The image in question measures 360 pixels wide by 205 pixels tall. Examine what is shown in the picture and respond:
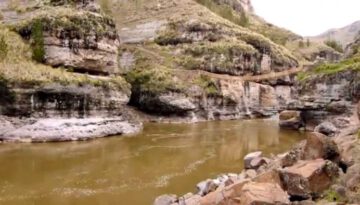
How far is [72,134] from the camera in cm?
4344

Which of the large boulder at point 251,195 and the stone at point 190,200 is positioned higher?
the large boulder at point 251,195

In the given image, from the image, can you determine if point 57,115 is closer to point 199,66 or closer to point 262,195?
point 262,195

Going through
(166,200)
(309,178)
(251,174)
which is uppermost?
(309,178)

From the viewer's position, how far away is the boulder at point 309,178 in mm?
16109

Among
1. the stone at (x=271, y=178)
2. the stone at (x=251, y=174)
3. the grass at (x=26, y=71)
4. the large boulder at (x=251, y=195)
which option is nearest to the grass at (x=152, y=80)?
the grass at (x=26, y=71)

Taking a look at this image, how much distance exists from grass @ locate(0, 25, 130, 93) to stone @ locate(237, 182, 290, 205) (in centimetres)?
3245

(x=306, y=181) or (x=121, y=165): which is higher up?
(x=306, y=181)

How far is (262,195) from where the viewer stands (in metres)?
15.2

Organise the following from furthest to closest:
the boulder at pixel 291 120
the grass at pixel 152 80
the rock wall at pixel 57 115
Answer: the grass at pixel 152 80
the boulder at pixel 291 120
the rock wall at pixel 57 115

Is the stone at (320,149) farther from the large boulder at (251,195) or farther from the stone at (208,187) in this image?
the stone at (208,187)

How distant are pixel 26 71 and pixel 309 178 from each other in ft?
114

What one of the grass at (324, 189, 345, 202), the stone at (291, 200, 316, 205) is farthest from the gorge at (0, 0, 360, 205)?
the stone at (291, 200, 316, 205)

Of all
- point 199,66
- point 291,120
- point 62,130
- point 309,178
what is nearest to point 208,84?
point 199,66

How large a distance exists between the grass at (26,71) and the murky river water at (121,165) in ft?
22.4
